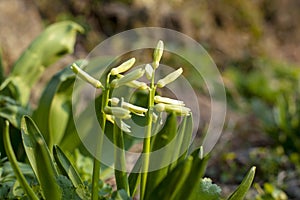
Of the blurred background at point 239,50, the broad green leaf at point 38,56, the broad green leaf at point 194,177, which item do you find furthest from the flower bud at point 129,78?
the blurred background at point 239,50

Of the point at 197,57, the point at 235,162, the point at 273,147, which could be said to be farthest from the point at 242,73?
the point at 235,162

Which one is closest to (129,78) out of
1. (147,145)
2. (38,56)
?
(147,145)

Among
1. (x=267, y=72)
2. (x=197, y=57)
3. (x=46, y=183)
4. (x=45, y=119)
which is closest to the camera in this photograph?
(x=46, y=183)

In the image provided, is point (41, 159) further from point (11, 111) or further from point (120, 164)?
point (11, 111)

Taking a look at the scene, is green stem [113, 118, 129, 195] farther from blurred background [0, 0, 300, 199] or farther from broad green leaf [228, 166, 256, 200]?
blurred background [0, 0, 300, 199]

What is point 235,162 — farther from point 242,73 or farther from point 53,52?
point 242,73

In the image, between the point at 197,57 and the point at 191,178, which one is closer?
the point at 191,178
